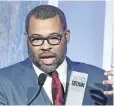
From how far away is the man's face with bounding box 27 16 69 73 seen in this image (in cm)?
121

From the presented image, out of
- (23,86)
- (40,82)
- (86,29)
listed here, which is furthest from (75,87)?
→ (86,29)

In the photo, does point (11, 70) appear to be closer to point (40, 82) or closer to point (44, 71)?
point (44, 71)

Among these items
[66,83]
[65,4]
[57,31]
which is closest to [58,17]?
[57,31]

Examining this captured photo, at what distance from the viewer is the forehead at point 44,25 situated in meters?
1.23

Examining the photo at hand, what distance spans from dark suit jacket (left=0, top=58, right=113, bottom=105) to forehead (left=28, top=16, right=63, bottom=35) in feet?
0.53

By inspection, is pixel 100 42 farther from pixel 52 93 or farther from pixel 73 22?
pixel 52 93

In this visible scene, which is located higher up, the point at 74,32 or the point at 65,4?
the point at 65,4

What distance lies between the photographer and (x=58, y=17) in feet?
4.22

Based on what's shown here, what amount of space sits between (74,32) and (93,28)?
10 centimetres

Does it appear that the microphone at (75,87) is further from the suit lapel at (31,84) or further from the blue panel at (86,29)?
the blue panel at (86,29)

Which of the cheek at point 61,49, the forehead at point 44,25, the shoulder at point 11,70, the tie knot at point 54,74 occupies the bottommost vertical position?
the tie knot at point 54,74

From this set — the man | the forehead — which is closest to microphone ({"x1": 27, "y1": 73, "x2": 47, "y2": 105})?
the man

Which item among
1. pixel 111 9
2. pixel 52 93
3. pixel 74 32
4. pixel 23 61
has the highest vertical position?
pixel 111 9

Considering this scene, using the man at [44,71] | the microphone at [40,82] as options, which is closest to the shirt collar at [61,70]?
the man at [44,71]
